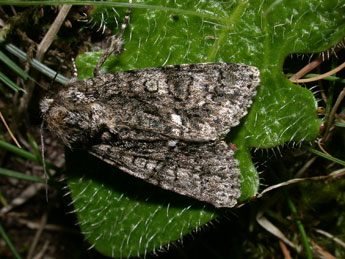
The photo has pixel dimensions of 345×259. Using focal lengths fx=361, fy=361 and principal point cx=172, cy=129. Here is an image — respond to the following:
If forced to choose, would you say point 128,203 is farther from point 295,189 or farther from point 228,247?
point 295,189

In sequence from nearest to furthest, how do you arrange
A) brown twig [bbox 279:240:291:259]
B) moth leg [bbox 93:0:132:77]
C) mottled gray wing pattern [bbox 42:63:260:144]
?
mottled gray wing pattern [bbox 42:63:260:144]
moth leg [bbox 93:0:132:77]
brown twig [bbox 279:240:291:259]

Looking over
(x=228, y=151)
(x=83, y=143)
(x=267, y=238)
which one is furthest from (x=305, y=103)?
(x=83, y=143)

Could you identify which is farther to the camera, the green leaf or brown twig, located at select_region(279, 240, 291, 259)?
brown twig, located at select_region(279, 240, 291, 259)

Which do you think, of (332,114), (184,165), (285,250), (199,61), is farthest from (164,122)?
(285,250)

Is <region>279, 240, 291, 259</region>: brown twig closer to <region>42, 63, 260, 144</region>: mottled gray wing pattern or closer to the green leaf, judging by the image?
the green leaf

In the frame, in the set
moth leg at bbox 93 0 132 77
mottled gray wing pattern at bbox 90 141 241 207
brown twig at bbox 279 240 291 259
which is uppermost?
moth leg at bbox 93 0 132 77

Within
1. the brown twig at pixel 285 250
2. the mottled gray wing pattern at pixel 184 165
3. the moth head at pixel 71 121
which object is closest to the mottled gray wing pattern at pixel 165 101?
the moth head at pixel 71 121

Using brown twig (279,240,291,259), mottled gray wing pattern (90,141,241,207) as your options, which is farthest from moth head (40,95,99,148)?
brown twig (279,240,291,259)
